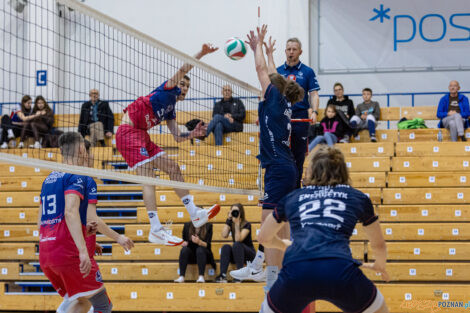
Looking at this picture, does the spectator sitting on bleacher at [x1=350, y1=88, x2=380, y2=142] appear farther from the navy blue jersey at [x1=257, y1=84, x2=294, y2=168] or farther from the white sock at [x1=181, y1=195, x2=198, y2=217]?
the navy blue jersey at [x1=257, y1=84, x2=294, y2=168]

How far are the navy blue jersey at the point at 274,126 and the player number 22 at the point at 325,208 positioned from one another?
2.16 meters

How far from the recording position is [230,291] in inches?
373

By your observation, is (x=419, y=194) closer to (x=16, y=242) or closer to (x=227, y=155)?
(x=227, y=155)

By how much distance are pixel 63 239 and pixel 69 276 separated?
35 cm

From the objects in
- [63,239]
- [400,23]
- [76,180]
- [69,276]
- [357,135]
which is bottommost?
A: [69,276]

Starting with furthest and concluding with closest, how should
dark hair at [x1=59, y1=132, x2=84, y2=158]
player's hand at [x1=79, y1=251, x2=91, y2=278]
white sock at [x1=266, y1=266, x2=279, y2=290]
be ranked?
white sock at [x1=266, y1=266, x2=279, y2=290] → dark hair at [x1=59, y1=132, x2=84, y2=158] → player's hand at [x1=79, y1=251, x2=91, y2=278]

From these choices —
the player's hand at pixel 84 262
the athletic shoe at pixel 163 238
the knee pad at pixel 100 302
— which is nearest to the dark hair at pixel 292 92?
the athletic shoe at pixel 163 238

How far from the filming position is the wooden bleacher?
31.2 ft

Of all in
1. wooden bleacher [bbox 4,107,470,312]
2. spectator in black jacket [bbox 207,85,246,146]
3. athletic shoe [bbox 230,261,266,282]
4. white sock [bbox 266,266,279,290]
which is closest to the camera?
white sock [bbox 266,266,279,290]

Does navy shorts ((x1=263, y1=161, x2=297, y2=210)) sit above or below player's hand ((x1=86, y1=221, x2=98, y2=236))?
above

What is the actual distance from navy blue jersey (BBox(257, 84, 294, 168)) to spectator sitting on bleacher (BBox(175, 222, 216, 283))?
3952 mm

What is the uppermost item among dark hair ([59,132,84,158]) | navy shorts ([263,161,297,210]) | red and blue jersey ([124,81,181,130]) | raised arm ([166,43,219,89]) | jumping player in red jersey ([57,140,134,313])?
raised arm ([166,43,219,89])

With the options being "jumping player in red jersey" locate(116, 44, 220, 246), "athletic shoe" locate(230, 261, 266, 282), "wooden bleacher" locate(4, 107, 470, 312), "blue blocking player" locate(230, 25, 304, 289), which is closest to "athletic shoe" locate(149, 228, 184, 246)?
"jumping player in red jersey" locate(116, 44, 220, 246)

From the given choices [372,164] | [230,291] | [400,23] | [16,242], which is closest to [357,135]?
[372,164]
